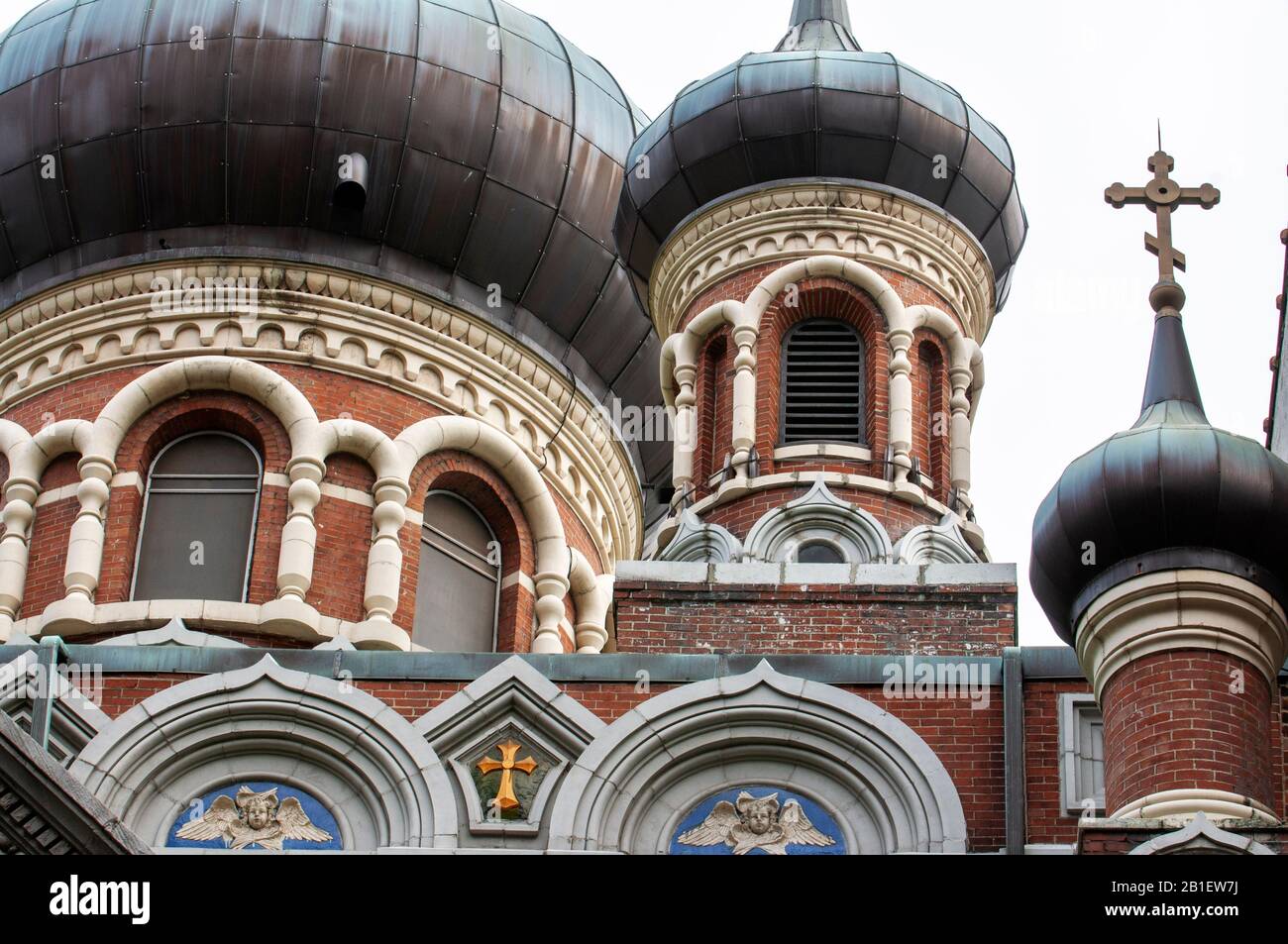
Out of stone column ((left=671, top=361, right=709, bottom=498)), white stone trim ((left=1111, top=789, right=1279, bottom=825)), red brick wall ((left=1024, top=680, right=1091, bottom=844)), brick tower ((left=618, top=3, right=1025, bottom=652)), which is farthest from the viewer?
stone column ((left=671, top=361, right=709, bottom=498))

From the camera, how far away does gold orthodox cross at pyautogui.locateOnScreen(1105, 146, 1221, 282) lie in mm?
18953

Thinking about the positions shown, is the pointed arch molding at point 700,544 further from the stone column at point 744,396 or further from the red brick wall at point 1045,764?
the red brick wall at point 1045,764

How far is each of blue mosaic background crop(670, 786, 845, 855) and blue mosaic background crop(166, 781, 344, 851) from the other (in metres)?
1.75

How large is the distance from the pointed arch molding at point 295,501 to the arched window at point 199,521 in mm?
327

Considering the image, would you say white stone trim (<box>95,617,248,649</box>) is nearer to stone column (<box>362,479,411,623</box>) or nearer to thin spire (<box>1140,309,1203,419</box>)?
stone column (<box>362,479,411,623</box>)

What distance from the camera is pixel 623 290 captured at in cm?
2614

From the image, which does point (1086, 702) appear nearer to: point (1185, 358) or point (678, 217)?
point (1185, 358)

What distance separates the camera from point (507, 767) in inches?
713

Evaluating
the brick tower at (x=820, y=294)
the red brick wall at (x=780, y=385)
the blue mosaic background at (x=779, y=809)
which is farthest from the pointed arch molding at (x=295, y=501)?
the blue mosaic background at (x=779, y=809)

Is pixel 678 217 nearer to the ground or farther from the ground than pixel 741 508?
farther from the ground

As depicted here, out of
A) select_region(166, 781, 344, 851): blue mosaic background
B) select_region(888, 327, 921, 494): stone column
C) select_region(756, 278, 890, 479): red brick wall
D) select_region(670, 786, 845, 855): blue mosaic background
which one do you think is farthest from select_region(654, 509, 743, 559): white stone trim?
select_region(166, 781, 344, 851): blue mosaic background

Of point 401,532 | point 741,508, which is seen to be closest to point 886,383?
point 741,508

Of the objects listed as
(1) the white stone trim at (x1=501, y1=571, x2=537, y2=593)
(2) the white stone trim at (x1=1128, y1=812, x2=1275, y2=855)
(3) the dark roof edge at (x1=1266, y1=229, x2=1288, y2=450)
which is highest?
(3) the dark roof edge at (x1=1266, y1=229, x2=1288, y2=450)
